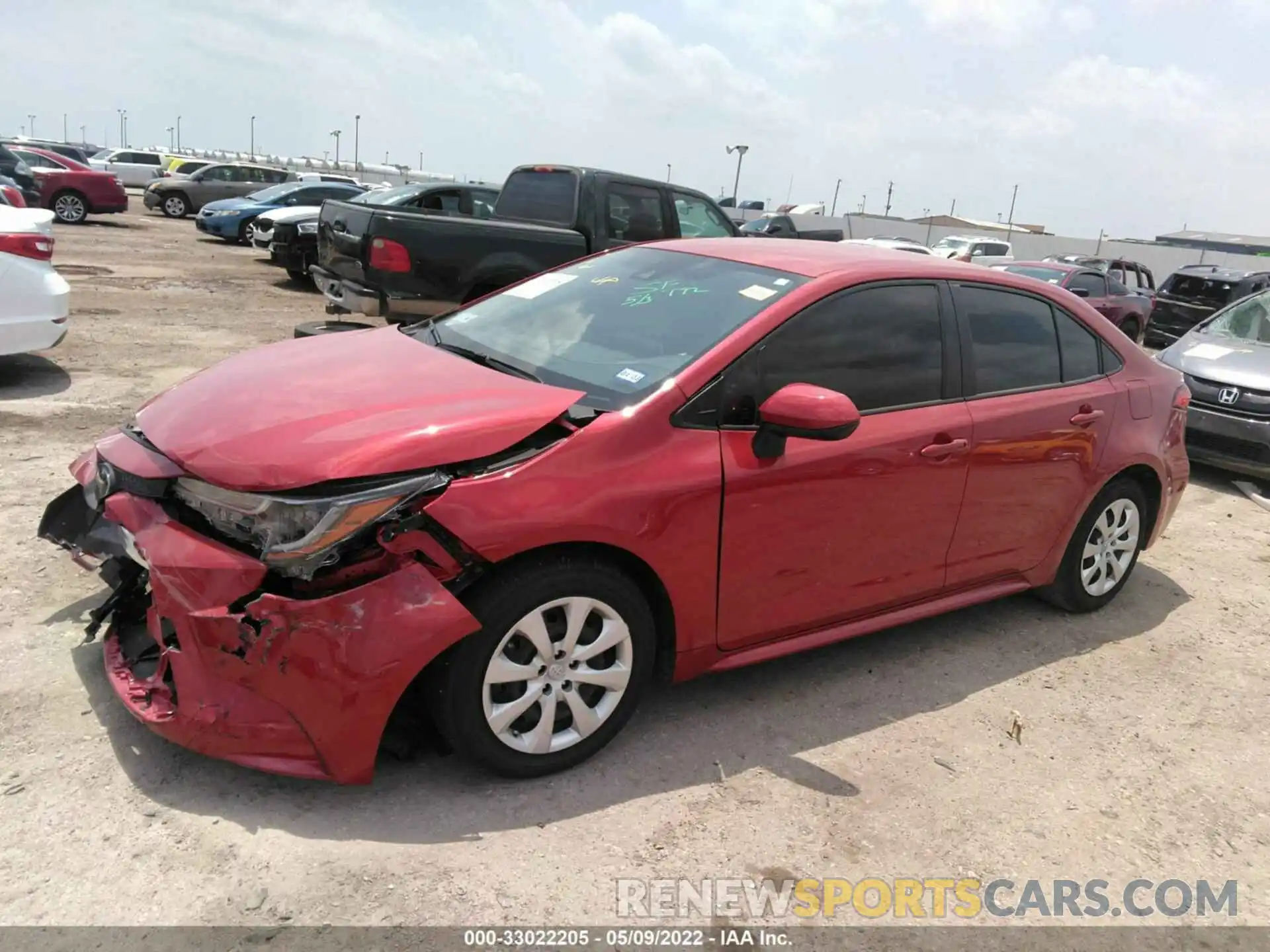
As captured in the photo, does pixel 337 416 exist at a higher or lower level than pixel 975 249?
lower

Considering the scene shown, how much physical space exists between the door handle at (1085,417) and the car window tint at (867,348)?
2.89ft

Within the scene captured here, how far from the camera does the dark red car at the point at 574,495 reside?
2.61 metres

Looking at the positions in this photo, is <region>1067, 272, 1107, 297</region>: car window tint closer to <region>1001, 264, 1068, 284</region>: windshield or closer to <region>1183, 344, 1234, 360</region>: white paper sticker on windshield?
<region>1001, 264, 1068, 284</region>: windshield

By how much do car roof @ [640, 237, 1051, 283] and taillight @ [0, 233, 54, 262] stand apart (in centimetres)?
480

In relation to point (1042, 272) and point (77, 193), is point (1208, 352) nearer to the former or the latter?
point (1042, 272)

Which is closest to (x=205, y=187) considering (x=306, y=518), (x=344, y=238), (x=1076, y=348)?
(x=344, y=238)

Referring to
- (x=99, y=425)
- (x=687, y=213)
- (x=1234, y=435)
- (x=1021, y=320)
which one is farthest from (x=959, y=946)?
(x=687, y=213)

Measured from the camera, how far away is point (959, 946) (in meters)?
2.56

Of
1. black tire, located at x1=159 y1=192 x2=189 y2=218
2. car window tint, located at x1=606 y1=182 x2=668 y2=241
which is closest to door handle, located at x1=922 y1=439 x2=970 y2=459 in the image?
car window tint, located at x1=606 y1=182 x2=668 y2=241

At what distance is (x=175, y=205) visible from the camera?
2547 centimetres

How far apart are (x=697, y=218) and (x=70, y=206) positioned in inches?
703

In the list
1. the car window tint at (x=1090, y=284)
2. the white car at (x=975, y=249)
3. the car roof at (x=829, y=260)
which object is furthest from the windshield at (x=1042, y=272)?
the white car at (x=975, y=249)

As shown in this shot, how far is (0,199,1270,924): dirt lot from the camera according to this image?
250cm

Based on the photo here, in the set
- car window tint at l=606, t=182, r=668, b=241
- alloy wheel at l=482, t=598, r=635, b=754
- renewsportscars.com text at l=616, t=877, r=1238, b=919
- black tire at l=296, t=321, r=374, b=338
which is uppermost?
car window tint at l=606, t=182, r=668, b=241
